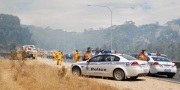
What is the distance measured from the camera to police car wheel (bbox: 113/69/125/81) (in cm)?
1737

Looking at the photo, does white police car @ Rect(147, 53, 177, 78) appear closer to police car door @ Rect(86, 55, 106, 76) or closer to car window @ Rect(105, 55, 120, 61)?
car window @ Rect(105, 55, 120, 61)

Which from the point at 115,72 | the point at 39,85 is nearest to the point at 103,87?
the point at 39,85

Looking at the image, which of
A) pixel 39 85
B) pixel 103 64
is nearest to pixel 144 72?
pixel 103 64

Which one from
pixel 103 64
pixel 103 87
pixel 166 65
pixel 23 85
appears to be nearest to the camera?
pixel 103 87

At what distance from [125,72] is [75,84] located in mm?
3895

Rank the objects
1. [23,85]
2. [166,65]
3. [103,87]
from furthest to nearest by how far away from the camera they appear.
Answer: [166,65], [23,85], [103,87]

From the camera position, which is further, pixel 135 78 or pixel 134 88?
pixel 135 78

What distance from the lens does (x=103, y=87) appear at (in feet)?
43.2

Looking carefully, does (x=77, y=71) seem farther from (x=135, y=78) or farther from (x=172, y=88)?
(x=172, y=88)

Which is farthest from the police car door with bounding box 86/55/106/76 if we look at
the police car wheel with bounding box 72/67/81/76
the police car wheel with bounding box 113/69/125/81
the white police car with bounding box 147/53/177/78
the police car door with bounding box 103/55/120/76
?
the white police car with bounding box 147/53/177/78

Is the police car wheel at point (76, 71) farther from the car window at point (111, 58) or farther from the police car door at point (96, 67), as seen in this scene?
the car window at point (111, 58)

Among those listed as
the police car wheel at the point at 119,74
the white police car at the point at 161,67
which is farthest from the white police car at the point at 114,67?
the white police car at the point at 161,67

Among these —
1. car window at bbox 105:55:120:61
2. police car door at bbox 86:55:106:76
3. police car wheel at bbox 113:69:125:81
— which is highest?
car window at bbox 105:55:120:61

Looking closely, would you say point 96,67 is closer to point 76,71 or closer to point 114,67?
point 114,67
